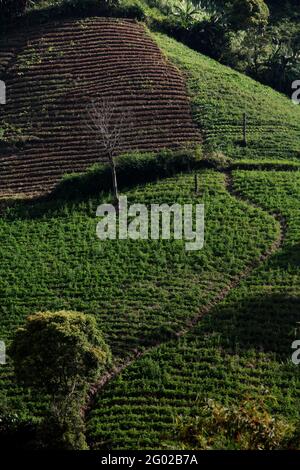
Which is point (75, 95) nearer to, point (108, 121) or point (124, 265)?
point (108, 121)

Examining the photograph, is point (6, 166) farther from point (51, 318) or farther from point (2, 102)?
point (51, 318)

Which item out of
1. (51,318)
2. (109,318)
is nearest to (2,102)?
(109,318)

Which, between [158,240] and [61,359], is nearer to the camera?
[61,359]

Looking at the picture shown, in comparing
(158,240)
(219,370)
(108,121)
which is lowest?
(219,370)

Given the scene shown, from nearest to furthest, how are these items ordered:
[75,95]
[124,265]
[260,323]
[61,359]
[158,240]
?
[61,359], [260,323], [124,265], [158,240], [75,95]

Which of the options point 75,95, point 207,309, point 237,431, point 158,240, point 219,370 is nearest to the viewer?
point 237,431

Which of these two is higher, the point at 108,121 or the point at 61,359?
the point at 108,121

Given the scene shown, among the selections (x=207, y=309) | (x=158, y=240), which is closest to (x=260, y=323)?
(x=207, y=309)
